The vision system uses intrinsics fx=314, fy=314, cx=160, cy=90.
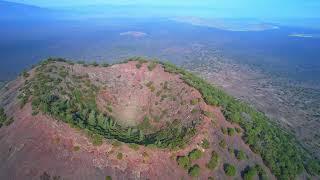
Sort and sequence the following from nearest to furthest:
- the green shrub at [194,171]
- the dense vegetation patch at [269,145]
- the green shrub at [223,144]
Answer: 1. the green shrub at [194,171]
2. the green shrub at [223,144]
3. the dense vegetation patch at [269,145]

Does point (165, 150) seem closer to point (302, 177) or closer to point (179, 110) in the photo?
point (179, 110)

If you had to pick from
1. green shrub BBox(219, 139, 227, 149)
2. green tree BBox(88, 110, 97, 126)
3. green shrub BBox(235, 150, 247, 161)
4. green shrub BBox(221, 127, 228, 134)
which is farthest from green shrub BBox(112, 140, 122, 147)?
green shrub BBox(235, 150, 247, 161)

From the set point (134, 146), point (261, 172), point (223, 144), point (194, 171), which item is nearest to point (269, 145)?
point (261, 172)

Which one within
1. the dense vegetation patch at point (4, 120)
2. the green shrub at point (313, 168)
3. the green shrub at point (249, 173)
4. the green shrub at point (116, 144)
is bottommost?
the green shrub at point (313, 168)

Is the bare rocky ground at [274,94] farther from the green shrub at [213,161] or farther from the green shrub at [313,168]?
the green shrub at [213,161]

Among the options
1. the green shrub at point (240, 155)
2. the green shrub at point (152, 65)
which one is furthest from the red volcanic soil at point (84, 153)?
the green shrub at point (152, 65)

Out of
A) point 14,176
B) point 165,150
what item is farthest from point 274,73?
point 14,176

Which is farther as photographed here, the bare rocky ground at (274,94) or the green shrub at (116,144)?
the bare rocky ground at (274,94)

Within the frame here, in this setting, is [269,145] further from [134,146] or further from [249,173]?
[134,146]

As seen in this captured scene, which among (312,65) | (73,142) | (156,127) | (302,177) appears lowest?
(312,65)
